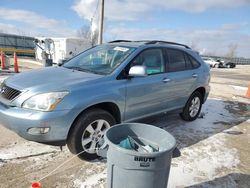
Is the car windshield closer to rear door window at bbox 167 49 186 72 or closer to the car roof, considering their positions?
the car roof

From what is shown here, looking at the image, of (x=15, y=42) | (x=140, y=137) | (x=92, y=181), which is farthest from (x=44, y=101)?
(x=15, y=42)

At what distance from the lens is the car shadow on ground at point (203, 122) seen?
15.9 feet

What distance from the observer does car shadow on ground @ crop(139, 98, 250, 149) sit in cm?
486

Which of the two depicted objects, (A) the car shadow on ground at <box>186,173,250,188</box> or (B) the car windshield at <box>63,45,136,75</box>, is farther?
(B) the car windshield at <box>63,45,136,75</box>

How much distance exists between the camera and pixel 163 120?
5.70 metres

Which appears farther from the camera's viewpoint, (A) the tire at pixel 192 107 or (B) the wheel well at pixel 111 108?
(A) the tire at pixel 192 107

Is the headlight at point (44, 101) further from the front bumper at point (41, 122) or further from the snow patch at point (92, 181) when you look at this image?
the snow patch at point (92, 181)

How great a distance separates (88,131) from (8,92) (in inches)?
46.8

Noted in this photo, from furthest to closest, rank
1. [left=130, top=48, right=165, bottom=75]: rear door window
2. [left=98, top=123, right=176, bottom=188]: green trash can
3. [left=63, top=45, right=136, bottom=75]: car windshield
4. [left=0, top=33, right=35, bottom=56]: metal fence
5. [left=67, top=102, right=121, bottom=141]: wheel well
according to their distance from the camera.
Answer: [left=0, top=33, right=35, bottom=56]: metal fence, [left=130, top=48, right=165, bottom=75]: rear door window, [left=63, top=45, right=136, bottom=75]: car windshield, [left=67, top=102, right=121, bottom=141]: wheel well, [left=98, top=123, right=176, bottom=188]: green trash can

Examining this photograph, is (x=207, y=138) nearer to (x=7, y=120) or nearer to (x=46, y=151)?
(x=46, y=151)

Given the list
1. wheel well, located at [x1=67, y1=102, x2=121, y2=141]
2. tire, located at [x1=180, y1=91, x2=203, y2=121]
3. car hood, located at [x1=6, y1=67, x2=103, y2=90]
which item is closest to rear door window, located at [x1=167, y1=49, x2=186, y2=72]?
tire, located at [x1=180, y1=91, x2=203, y2=121]

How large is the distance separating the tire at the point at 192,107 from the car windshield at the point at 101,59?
2104 mm

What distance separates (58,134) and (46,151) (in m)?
0.92

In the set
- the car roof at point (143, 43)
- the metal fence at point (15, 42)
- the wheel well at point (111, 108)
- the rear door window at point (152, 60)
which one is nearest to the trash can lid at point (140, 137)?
the wheel well at point (111, 108)
